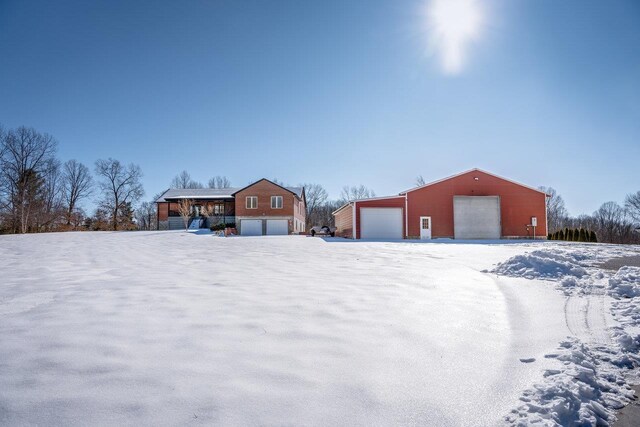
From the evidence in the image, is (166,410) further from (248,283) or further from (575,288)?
(575,288)

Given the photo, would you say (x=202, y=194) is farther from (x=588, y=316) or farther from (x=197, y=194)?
(x=588, y=316)

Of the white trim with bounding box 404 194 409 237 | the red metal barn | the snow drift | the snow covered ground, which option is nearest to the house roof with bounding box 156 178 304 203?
the red metal barn

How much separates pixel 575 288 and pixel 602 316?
1.57 meters

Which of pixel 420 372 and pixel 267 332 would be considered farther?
pixel 267 332

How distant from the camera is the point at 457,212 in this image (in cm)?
2245

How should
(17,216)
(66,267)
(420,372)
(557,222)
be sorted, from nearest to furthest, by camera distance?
1. (420,372)
2. (66,267)
3. (17,216)
4. (557,222)

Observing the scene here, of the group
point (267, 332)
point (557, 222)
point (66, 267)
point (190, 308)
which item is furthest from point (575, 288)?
point (557, 222)

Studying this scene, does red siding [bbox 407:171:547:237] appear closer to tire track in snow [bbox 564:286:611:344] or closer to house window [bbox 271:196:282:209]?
house window [bbox 271:196:282:209]

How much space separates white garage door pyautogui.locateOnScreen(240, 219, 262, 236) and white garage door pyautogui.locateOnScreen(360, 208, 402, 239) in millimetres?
12690

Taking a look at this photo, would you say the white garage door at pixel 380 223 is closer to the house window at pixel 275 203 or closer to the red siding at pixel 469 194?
the red siding at pixel 469 194

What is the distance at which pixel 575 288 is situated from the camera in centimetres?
511

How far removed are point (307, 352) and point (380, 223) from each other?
20571 mm

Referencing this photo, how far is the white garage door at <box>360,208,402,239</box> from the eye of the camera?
22.6 meters

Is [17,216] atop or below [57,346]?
atop
